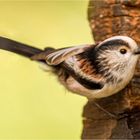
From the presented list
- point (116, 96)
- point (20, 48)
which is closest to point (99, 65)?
point (116, 96)

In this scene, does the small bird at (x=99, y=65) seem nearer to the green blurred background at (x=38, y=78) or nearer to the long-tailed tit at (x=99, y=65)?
the long-tailed tit at (x=99, y=65)

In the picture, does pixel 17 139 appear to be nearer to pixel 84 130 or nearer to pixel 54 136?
pixel 54 136

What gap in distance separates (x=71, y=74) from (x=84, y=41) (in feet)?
1.04

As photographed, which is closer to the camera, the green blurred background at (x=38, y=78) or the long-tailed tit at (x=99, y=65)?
the long-tailed tit at (x=99, y=65)

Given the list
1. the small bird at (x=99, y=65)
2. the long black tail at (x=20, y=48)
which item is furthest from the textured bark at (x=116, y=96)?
the long black tail at (x=20, y=48)

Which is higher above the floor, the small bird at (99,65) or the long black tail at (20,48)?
the long black tail at (20,48)

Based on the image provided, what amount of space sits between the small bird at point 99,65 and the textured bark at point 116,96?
0.04 meters

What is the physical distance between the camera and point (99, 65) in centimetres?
110

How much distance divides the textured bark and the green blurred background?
0.10 m

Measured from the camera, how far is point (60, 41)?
1410mm

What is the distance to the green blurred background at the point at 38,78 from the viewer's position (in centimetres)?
126

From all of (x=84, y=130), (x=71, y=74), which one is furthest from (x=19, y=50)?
(x=84, y=130)

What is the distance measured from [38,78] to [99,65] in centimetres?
30

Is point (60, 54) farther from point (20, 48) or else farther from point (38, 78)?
point (38, 78)
